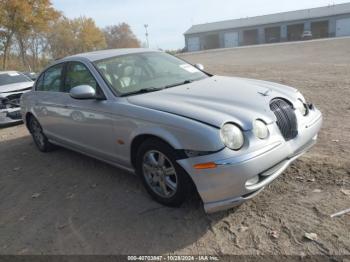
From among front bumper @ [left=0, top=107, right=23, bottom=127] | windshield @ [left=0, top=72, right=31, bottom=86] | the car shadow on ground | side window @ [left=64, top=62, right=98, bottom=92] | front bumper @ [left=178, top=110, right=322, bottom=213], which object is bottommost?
the car shadow on ground

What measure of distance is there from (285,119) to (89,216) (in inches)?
91.4

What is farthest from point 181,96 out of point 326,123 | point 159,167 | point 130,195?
point 326,123

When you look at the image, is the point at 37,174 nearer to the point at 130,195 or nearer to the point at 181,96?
the point at 130,195

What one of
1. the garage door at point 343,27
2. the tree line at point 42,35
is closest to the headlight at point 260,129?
the tree line at point 42,35

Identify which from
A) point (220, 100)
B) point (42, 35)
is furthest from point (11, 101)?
point (42, 35)

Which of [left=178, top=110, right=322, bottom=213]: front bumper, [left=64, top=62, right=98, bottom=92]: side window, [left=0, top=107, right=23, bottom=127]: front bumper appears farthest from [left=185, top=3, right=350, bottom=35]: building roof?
[left=178, top=110, right=322, bottom=213]: front bumper

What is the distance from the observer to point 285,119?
355cm

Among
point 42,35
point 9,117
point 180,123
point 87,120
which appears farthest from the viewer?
point 42,35

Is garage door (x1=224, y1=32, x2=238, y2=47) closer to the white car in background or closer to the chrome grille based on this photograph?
the white car in background

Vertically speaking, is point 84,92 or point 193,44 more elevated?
point 84,92

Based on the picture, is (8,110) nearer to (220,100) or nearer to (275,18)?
(220,100)

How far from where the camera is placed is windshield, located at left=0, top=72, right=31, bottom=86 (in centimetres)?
1032

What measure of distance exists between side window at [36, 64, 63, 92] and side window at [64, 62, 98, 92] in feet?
0.89

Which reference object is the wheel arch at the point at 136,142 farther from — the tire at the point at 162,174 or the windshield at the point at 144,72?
the windshield at the point at 144,72
